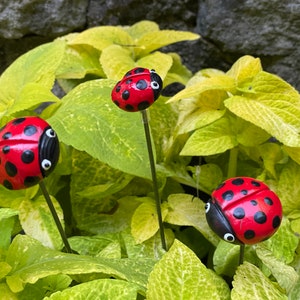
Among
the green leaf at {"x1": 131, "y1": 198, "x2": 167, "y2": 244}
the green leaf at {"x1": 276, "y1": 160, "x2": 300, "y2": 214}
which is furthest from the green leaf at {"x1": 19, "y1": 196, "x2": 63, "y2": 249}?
the green leaf at {"x1": 276, "y1": 160, "x2": 300, "y2": 214}

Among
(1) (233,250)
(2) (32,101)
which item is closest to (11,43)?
(2) (32,101)

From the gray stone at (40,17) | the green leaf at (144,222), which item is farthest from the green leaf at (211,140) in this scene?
the gray stone at (40,17)

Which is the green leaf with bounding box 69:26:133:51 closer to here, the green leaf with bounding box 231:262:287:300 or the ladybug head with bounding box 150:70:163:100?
the ladybug head with bounding box 150:70:163:100

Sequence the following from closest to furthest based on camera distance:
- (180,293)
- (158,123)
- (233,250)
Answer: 1. (180,293)
2. (233,250)
3. (158,123)

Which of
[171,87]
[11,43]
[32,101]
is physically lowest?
[171,87]

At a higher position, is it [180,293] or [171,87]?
[180,293]

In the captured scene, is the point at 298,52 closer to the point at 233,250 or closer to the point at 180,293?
the point at 233,250
